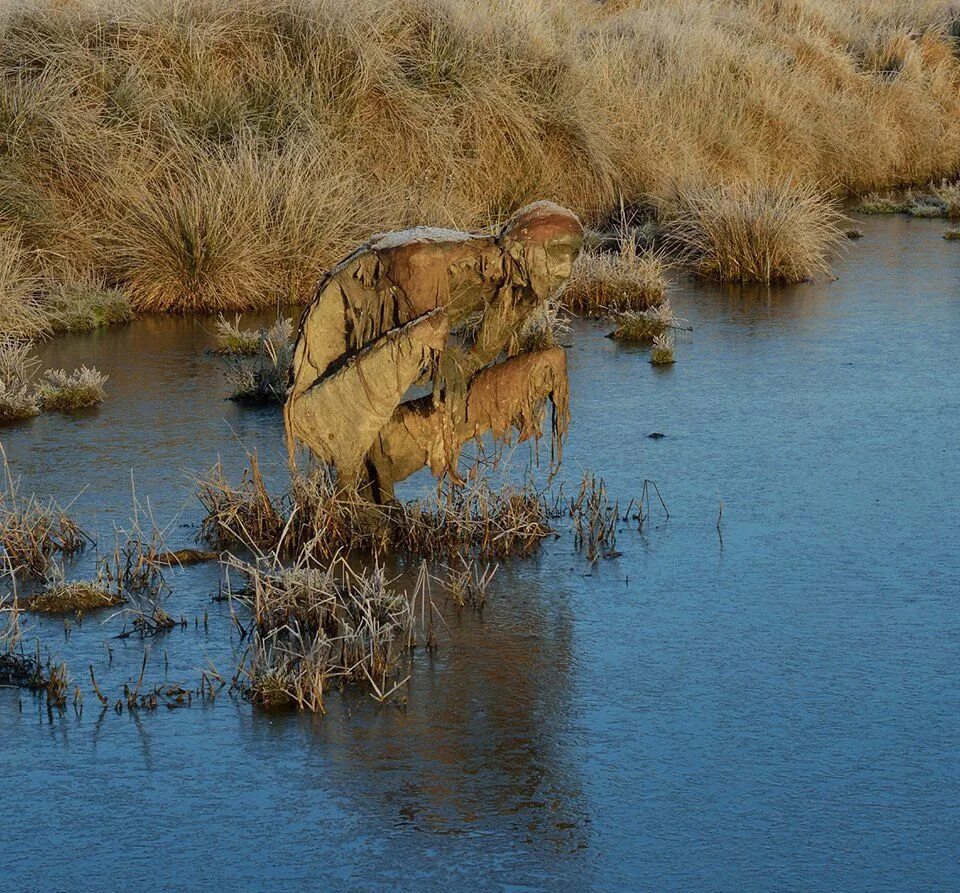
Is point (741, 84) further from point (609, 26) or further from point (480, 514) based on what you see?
point (480, 514)

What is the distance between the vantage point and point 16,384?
1015 centimetres

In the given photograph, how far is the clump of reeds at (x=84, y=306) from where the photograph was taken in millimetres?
12547

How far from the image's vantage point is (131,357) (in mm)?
11625

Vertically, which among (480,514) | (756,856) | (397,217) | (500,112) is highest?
(500,112)

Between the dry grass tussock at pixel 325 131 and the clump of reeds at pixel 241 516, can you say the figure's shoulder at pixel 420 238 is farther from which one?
the dry grass tussock at pixel 325 131

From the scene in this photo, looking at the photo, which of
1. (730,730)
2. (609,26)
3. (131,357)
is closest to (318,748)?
(730,730)

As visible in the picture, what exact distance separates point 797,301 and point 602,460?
606 cm

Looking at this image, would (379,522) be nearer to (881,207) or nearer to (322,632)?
(322,632)

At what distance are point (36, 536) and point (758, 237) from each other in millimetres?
9564

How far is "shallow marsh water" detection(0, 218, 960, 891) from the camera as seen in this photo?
443 centimetres

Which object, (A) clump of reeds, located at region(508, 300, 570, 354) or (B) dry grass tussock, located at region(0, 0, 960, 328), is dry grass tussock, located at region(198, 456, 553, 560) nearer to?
(A) clump of reeds, located at region(508, 300, 570, 354)

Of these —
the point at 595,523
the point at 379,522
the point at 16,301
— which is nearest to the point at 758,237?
the point at 16,301

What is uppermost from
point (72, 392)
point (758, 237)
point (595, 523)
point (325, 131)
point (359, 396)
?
point (325, 131)

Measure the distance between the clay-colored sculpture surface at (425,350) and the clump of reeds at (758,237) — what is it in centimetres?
830
